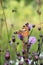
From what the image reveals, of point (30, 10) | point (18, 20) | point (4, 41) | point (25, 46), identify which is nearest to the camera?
point (25, 46)

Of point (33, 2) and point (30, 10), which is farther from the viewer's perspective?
point (33, 2)

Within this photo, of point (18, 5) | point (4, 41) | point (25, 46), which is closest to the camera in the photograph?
point (25, 46)

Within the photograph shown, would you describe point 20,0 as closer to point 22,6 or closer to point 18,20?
point 22,6

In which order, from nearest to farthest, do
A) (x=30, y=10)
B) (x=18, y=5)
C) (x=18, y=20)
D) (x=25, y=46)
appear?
1. (x=25, y=46)
2. (x=18, y=20)
3. (x=30, y=10)
4. (x=18, y=5)

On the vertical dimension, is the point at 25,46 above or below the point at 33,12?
above

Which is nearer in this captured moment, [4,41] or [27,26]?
[27,26]

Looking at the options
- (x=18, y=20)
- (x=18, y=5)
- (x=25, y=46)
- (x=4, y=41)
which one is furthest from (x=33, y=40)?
(x=18, y=5)

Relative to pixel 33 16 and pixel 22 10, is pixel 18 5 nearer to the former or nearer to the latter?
pixel 22 10

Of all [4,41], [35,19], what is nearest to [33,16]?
[35,19]

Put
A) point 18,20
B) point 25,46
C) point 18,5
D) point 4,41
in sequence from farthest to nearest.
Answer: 1. point 18,5
2. point 18,20
3. point 4,41
4. point 25,46
